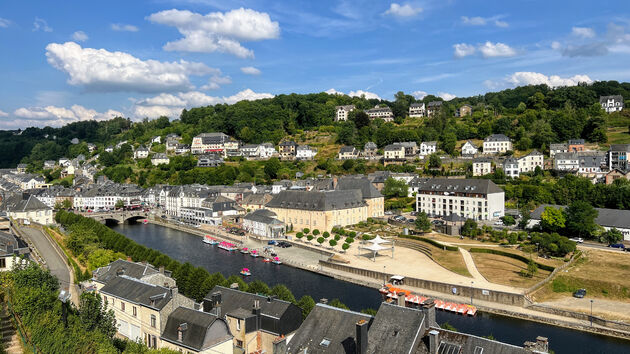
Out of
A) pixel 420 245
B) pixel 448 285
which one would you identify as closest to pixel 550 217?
pixel 420 245

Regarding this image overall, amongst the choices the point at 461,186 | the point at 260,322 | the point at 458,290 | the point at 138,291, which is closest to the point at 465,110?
the point at 461,186

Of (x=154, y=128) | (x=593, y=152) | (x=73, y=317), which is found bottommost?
(x=73, y=317)

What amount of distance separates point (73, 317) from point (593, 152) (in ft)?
256

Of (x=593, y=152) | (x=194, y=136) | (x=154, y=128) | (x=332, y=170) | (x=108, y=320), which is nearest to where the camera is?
(x=108, y=320)

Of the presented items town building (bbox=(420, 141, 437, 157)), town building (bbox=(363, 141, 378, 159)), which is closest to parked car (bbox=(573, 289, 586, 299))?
→ town building (bbox=(420, 141, 437, 157))

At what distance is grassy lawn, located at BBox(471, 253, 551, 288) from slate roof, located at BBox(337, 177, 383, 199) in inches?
948

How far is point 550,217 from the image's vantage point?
48.1 m

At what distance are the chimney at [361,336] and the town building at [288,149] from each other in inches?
3698

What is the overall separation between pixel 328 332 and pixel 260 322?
4.40 metres

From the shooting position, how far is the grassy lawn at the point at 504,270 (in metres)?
36.7

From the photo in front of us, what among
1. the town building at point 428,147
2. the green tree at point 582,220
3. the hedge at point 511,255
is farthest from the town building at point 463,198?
the town building at point 428,147

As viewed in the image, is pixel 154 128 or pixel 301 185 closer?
pixel 301 185

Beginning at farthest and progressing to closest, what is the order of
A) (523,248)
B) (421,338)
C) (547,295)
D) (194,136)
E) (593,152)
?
(194,136)
(593,152)
(523,248)
(547,295)
(421,338)

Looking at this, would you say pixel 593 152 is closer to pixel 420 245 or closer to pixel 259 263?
pixel 420 245
